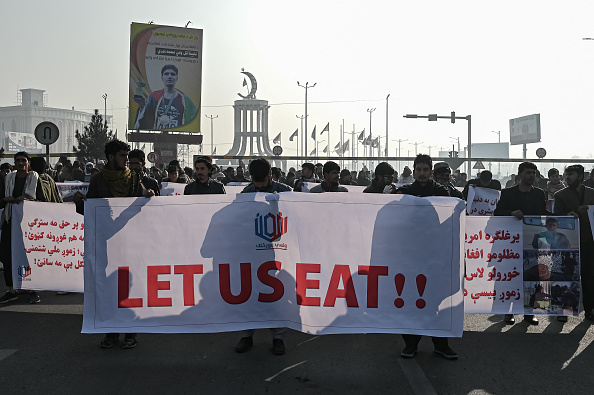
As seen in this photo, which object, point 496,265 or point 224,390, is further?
point 496,265

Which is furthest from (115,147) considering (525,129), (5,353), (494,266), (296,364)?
(525,129)

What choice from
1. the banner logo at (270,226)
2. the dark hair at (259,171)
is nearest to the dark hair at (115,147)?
the dark hair at (259,171)

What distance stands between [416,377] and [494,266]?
1998mm

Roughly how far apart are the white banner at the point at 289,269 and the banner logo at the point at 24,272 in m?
2.63

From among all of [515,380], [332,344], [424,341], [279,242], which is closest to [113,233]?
[279,242]

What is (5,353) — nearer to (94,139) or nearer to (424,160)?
(424,160)

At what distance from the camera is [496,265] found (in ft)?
20.5

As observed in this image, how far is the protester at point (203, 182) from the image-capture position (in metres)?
6.85

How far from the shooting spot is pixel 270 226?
5371 mm

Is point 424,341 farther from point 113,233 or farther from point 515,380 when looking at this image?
point 113,233

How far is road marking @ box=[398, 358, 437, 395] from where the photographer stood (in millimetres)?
4414

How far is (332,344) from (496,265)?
1.92m

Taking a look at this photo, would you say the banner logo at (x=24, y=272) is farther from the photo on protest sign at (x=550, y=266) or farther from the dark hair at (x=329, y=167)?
the photo on protest sign at (x=550, y=266)

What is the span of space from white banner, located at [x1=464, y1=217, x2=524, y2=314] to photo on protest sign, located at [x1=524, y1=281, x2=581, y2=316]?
0.09m
